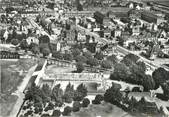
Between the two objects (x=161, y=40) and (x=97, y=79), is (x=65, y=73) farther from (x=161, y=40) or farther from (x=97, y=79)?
(x=161, y=40)

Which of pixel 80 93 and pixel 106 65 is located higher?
pixel 80 93

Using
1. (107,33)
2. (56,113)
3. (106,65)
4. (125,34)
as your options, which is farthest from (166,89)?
(107,33)

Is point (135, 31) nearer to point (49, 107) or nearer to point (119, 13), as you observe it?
point (119, 13)

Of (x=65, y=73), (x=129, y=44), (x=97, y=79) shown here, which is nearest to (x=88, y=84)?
(x=97, y=79)

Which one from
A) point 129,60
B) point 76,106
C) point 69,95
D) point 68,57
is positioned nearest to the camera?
point 76,106

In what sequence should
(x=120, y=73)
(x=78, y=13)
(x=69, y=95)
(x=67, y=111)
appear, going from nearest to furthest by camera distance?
(x=67, y=111) → (x=69, y=95) → (x=120, y=73) → (x=78, y=13)

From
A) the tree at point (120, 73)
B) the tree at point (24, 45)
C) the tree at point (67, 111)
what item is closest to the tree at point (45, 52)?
the tree at point (24, 45)

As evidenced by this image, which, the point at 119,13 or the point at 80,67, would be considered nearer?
the point at 80,67

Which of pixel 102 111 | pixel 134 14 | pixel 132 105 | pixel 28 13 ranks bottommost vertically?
pixel 102 111
